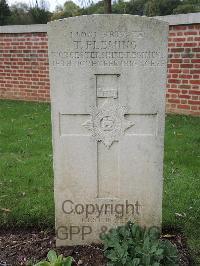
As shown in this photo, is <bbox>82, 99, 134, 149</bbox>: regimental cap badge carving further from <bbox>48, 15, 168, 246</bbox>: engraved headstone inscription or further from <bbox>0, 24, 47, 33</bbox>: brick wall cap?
<bbox>0, 24, 47, 33</bbox>: brick wall cap

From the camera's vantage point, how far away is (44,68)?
362 inches

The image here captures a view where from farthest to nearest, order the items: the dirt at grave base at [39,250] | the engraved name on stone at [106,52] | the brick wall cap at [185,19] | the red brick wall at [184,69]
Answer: the red brick wall at [184,69] → the brick wall cap at [185,19] → the dirt at grave base at [39,250] → the engraved name on stone at [106,52]

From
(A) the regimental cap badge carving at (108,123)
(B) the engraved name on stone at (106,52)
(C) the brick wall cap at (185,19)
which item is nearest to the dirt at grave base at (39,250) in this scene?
(A) the regimental cap badge carving at (108,123)

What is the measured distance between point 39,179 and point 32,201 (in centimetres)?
59

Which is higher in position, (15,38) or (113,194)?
(15,38)

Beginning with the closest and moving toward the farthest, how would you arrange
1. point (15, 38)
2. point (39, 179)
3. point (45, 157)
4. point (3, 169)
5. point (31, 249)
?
1. point (31, 249)
2. point (39, 179)
3. point (3, 169)
4. point (45, 157)
5. point (15, 38)

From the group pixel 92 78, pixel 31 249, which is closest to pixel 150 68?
pixel 92 78

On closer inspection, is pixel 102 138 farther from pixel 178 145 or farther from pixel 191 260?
pixel 178 145

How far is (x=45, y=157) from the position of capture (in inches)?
204

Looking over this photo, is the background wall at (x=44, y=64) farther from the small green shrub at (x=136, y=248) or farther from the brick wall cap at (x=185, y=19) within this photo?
the small green shrub at (x=136, y=248)

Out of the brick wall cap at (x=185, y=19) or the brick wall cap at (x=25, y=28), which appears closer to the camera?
the brick wall cap at (x=185, y=19)

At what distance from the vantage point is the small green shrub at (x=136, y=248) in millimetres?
2498

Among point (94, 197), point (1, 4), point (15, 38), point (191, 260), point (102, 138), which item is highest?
point (1, 4)

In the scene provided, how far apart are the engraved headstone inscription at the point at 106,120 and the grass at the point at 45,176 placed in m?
0.58
